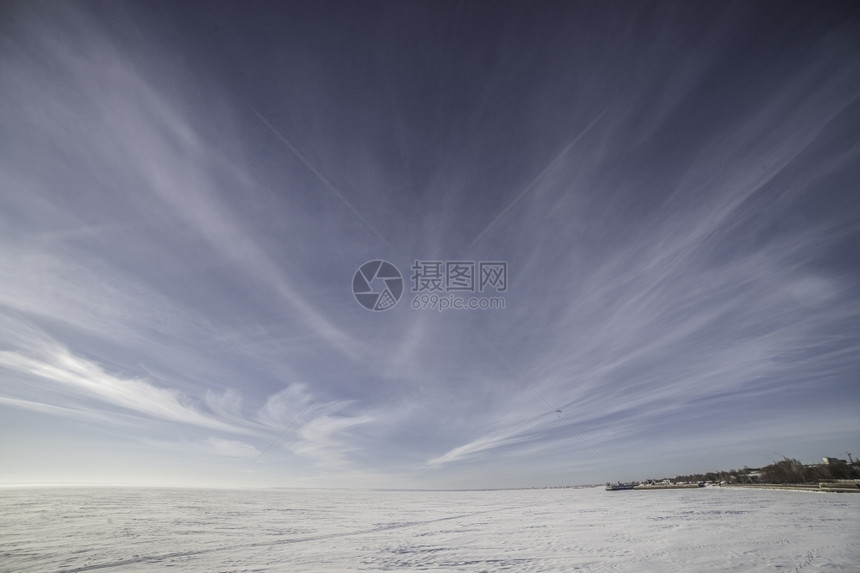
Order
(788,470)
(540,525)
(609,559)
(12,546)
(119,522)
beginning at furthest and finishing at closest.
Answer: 1. (788,470)
2. (119,522)
3. (540,525)
4. (12,546)
5. (609,559)

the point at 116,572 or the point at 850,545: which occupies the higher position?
the point at 116,572

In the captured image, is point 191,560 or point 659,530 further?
point 659,530

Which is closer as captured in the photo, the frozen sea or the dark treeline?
the frozen sea

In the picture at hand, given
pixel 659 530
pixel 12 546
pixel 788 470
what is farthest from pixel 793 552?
pixel 788 470

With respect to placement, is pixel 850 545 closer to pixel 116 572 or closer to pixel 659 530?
pixel 659 530

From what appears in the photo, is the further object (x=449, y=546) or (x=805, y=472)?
(x=805, y=472)

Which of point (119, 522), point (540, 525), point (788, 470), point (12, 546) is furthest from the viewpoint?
point (788, 470)

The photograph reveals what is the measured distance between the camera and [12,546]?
535 inches

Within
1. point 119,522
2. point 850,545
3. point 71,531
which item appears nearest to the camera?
point 850,545

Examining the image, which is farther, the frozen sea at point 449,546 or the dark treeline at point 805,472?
the dark treeline at point 805,472

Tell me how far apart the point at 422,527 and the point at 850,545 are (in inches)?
711

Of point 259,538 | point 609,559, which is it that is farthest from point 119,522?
point 609,559

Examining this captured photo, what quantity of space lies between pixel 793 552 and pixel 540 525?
426 inches

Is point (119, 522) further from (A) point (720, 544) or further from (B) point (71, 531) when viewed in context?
(A) point (720, 544)
